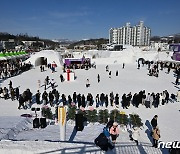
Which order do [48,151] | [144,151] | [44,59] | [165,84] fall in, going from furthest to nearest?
1. [44,59]
2. [165,84]
3. [144,151]
4. [48,151]

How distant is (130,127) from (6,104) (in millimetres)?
8076

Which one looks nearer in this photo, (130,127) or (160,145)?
(160,145)

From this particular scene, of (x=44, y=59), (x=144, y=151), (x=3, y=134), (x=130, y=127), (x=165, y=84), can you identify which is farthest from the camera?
(x=44, y=59)

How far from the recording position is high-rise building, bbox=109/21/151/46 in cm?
14312

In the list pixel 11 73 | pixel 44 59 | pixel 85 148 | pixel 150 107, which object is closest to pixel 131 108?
pixel 150 107

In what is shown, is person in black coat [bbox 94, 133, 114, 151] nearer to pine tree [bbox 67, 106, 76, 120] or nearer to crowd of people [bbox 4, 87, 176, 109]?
pine tree [bbox 67, 106, 76, 120]

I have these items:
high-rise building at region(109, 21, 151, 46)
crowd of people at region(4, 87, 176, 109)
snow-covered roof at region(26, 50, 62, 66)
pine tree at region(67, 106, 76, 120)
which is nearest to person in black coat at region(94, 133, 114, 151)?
pine tree at region(67, 106, 76, 120)

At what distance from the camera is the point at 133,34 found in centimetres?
14400

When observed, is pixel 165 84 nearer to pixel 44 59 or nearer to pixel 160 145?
pixel 160 145

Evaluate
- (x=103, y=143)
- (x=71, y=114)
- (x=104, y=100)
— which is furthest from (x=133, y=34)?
(x=103, y=143)

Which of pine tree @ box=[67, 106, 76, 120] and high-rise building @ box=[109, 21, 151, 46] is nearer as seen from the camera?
pine tree @ box=[67, 106, 76, 120]

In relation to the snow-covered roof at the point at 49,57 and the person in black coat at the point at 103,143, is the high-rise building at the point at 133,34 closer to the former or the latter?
the snow-covered roof at the point at 49,57

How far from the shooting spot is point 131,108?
564 inches

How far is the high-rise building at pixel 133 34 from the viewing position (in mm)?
143125
